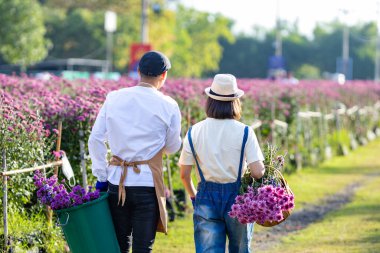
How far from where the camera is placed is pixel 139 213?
5660mm

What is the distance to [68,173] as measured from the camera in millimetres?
7129

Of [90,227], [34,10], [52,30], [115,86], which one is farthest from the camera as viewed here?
[52,30]

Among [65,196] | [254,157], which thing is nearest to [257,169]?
[254,157]

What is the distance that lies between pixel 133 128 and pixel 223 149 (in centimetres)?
59

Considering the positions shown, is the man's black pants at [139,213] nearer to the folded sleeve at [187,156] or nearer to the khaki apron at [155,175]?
the khaki apron at [155,175]

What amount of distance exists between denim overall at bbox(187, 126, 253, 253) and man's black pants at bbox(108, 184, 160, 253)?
0.31 meters

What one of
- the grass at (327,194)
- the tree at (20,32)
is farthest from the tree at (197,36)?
the grass at (327,194)

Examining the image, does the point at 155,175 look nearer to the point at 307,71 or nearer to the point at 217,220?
the point at 217,220

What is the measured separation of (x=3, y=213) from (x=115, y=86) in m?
4.05

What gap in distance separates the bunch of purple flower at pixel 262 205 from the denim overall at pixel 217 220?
0.51 ft

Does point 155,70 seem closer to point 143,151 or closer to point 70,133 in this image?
point 143,151

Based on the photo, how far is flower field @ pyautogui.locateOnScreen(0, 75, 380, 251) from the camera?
7.81m

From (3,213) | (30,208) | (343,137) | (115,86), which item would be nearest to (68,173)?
(3,213)

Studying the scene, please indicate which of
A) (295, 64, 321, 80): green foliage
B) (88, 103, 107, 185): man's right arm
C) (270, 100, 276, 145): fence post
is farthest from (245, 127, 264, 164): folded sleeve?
(295, 64, 321, 80): green foliage
